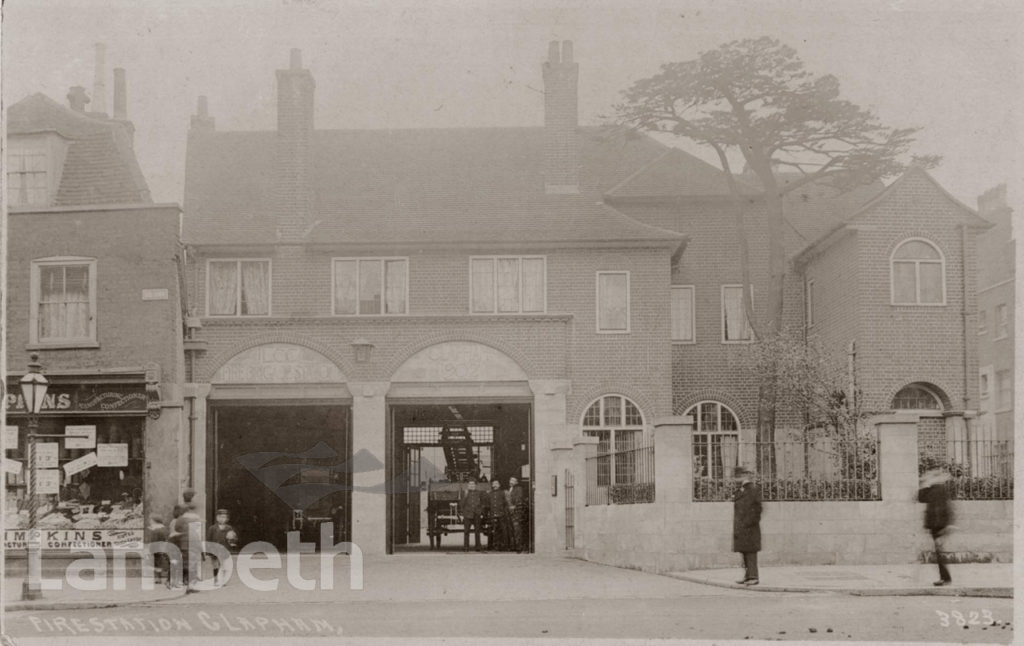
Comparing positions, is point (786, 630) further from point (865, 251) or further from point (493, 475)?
point (493, 475)

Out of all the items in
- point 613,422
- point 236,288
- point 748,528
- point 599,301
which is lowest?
point 748,528

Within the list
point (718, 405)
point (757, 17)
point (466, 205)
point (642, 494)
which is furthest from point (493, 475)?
point (757, 17)

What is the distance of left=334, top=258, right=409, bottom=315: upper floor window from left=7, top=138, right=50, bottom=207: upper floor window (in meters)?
6.40

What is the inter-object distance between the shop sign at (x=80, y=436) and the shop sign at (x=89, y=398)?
1.05 feet

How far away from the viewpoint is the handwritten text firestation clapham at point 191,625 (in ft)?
47.4

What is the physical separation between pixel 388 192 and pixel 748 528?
1170cm

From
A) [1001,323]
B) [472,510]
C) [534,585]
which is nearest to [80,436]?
[472,510]

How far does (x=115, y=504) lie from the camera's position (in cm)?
2336

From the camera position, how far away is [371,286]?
27.8 m

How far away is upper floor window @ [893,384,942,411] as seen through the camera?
28.8 m

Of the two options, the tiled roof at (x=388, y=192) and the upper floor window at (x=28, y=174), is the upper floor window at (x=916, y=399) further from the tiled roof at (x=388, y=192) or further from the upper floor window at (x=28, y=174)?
the upper floor window at (x=28, y=174)

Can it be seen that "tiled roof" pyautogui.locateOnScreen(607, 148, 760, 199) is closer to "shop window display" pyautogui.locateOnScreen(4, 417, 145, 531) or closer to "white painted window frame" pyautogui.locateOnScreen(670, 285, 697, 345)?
"white painted window frame" pyautogui.locateOnScreen(670, 285, 697, 345)

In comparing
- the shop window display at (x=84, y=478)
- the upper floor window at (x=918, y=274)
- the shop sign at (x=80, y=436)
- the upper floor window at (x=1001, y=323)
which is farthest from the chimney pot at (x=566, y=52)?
the upper floor window at (x=1001, y=323)

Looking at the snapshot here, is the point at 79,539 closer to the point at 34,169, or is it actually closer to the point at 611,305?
the point at 34,169
